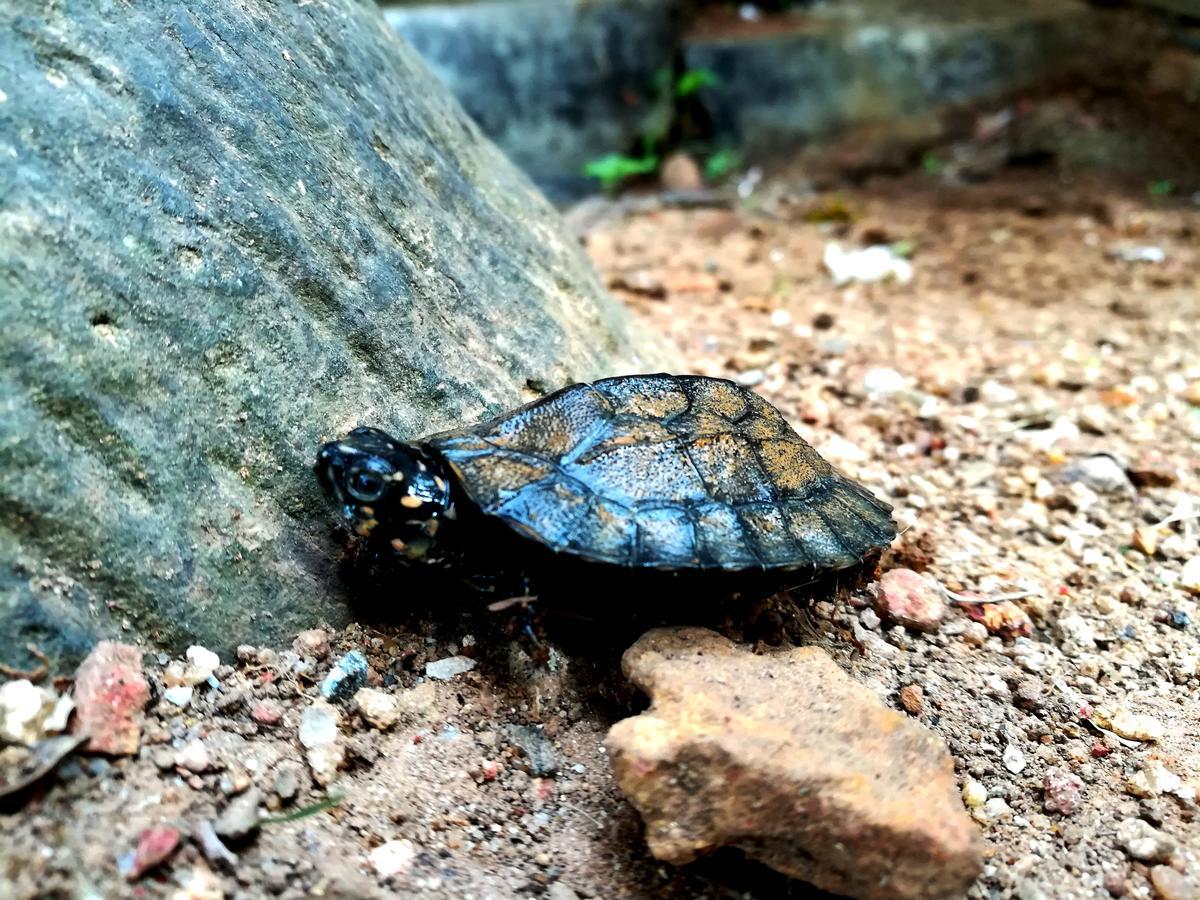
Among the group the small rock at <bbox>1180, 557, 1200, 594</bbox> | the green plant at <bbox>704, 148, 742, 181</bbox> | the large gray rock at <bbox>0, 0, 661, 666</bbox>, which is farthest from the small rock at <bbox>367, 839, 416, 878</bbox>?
the green plant at <bbox>704, 148, 742, 181</bbox>

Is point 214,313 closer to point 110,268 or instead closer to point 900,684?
point 110,268

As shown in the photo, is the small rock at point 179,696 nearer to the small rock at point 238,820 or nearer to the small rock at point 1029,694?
the small rock at point 238,820

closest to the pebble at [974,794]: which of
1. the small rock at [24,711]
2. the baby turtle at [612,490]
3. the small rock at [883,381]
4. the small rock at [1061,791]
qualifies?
the small rock at [1061,791]

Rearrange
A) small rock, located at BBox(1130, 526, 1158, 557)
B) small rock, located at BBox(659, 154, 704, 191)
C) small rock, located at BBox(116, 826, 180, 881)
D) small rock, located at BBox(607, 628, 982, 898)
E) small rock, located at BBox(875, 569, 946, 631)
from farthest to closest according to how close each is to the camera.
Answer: small rock, located at BBox(659, 154, 704, 191) → small rock, located at BBox(1130, 526, 1158, 557) → small rock, located at BBox(875, 569, 946, 631) → small rock, located at BBox(607, 628, 982, 898) → small rock, located at BBox(116, 826, 180, 881)

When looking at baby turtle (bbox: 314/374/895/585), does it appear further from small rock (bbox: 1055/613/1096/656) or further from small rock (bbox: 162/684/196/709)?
small rock (bbox: 1055/613/1096/656)

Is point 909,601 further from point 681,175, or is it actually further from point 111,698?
point 681,175
